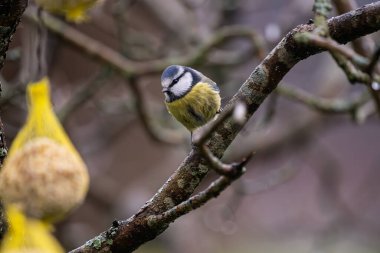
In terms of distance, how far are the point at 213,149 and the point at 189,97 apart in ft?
1.99

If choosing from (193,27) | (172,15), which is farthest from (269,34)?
(172,15)

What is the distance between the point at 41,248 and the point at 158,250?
377 cm

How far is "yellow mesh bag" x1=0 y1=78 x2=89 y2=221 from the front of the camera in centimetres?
100

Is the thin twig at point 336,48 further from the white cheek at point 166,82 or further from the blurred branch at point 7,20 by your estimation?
the white cheek at point 166,82

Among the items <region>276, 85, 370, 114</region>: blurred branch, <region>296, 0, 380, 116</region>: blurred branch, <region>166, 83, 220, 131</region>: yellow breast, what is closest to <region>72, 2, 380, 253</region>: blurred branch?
<region>296, 0, 380, 116</region>: blurred branch

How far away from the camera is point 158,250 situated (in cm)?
457

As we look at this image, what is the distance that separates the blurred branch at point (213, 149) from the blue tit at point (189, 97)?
0.52 meters

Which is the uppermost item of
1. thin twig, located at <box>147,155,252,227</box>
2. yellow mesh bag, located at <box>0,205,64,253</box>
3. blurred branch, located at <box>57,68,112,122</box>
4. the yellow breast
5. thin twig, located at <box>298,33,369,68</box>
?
thin twig, located at <box>298,33,369,68</box>

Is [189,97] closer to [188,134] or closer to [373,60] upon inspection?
[373,60]

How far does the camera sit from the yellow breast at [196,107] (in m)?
1.73

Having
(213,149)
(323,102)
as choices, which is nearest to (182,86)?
(213,149)

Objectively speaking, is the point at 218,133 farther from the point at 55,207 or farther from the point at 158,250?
the point at 158,250

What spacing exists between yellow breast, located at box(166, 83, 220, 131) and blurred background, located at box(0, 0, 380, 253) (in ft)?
2.04

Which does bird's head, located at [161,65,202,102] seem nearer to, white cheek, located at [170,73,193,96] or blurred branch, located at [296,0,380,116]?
white cheek, located at [170,73,193,96]
